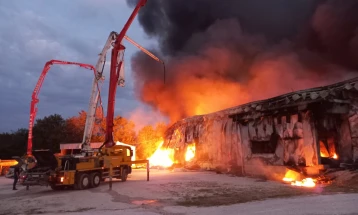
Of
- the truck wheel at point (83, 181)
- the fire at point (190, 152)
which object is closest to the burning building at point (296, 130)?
the fire at point (190, 152)

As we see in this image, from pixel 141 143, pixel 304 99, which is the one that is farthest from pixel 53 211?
pixel 141 143

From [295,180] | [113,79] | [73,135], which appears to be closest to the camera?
[295,180]

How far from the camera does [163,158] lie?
36.9 m

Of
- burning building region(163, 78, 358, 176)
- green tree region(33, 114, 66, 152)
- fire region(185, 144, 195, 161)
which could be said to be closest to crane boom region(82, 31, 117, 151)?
burning building region(163, 78, 358, 176)

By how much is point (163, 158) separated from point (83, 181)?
21325 mm

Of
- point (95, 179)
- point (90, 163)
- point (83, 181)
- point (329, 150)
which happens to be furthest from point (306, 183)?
point (83, 181)

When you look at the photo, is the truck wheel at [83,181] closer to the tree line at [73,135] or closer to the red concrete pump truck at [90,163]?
the red concrete pump truck at [90,163]

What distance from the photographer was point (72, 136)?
49688 millimetres

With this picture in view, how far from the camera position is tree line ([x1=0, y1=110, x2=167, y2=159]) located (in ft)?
146

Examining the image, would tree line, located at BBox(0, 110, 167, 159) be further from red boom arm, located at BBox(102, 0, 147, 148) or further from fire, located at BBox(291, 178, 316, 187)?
fire, located at BBox(291, 178, 316, 187)

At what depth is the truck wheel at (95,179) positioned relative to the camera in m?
16.5

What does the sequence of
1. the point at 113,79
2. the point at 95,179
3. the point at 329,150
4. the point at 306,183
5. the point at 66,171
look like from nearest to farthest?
the point at 66,171
the point at 306,183
the point at 95,179
the point at 113,79
the point at 329,150

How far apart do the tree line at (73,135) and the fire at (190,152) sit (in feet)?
36.0

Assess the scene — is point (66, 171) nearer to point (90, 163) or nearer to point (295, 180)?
point (90, 163)
